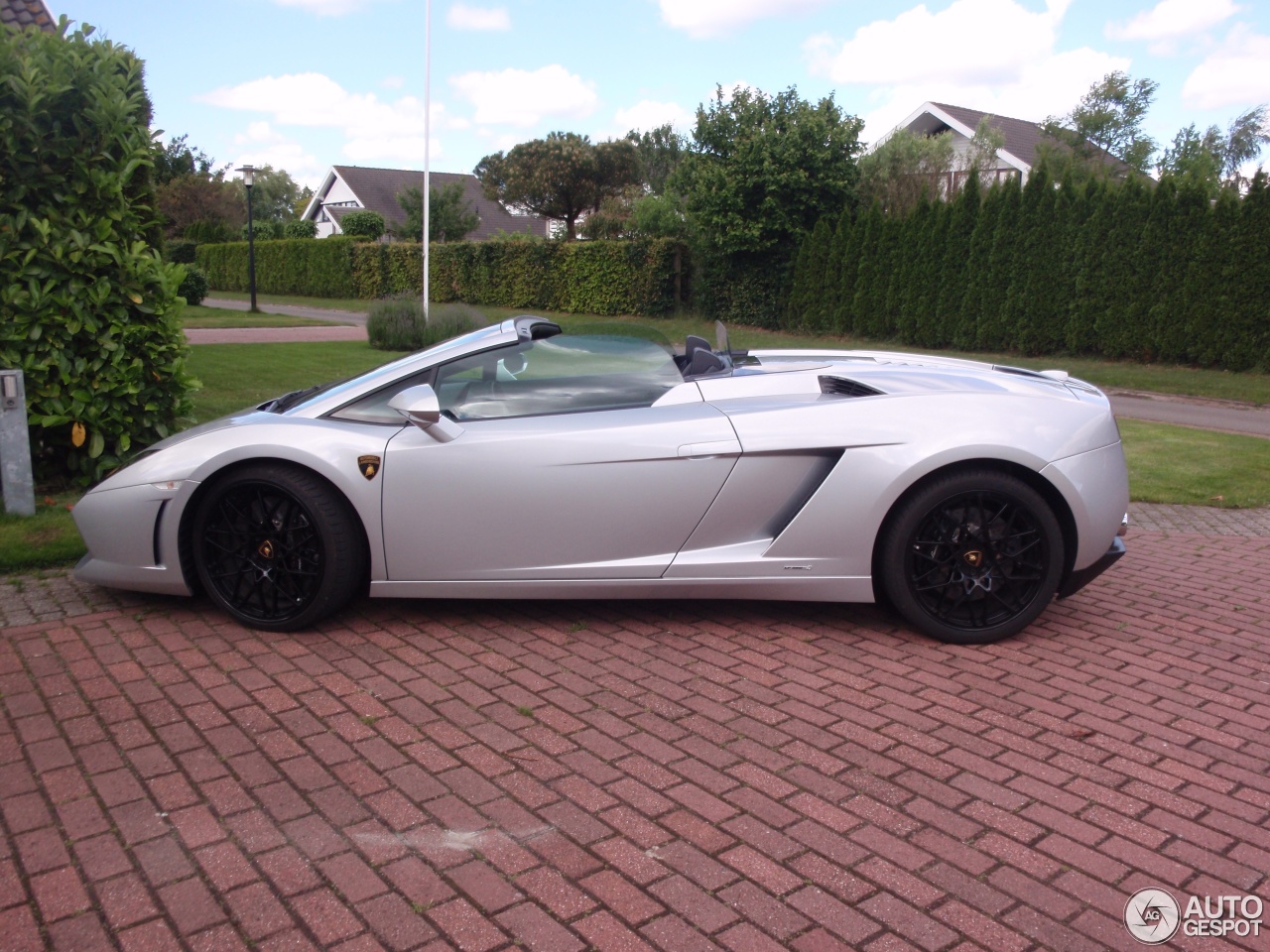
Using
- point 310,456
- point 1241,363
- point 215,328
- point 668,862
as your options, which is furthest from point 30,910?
point 215,328

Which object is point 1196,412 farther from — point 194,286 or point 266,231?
point 266,231

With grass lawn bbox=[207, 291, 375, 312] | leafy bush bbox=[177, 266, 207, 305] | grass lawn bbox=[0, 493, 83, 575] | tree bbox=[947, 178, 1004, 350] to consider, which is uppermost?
tree bbox=[947, 178, 1004, 350]

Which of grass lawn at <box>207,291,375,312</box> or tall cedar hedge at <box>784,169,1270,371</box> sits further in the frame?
grass lawn at <box>207,291,375,312</box>

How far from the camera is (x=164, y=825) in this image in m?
2.78

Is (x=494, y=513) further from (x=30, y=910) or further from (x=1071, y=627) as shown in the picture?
(x=1071, y=627)

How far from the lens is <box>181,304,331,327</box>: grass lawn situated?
24.3 metres

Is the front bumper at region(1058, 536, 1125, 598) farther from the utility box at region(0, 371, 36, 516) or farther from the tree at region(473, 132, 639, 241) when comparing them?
the tree at region(473, 132, 639, 241)

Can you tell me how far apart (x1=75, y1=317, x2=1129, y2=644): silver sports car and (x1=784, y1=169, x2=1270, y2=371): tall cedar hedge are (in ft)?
48.3

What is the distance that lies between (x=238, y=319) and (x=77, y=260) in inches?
822

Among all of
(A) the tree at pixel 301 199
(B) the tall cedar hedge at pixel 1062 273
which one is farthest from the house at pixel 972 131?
(A) the tree at pixel 301 199

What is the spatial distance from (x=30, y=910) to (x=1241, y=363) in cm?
1827

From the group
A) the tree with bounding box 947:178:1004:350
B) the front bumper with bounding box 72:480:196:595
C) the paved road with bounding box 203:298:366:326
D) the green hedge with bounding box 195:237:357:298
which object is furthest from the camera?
the green hedge with bounding box 195:237:357:298

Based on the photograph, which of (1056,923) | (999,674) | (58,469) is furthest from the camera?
(58,469)

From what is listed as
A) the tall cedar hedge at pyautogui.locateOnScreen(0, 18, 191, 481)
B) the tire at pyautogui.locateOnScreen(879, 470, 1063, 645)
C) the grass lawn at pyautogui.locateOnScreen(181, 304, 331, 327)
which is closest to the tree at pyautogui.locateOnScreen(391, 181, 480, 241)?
the grass lawn at pyautogui.locateOnScreen(181, 304, 331, 327)
